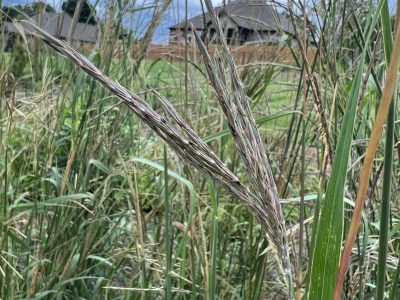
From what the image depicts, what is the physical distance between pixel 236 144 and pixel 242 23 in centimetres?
162

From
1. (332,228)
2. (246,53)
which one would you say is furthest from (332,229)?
(246,53)

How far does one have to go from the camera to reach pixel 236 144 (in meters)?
0.34

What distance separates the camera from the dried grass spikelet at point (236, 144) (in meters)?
0.32

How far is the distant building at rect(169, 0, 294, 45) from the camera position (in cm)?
99

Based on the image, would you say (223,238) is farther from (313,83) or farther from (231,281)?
(313,83)

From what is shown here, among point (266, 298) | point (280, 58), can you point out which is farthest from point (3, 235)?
point (280, 58)

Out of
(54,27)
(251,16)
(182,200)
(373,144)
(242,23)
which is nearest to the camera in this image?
(373,144)

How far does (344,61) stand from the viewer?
152cm

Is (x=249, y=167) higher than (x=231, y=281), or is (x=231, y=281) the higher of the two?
(x=249, y=167)

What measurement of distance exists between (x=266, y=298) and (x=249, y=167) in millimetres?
951

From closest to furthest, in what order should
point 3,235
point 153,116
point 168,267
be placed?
point 153,116, point 168,267, point 3,235

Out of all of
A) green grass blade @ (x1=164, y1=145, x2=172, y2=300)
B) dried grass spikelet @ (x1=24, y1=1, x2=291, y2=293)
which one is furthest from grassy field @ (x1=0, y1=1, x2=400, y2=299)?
dried grass spikelet @ (x1=24, y1=1, x2=291, y2=293)

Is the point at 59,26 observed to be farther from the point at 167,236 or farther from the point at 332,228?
the point at 332,228

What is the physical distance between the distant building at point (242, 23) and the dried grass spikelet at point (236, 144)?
33cm
